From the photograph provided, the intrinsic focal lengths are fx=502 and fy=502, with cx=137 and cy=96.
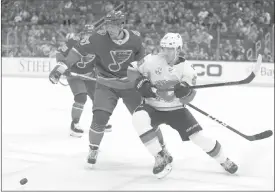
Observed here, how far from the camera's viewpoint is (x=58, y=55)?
5031 millimetres

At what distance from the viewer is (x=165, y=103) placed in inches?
140

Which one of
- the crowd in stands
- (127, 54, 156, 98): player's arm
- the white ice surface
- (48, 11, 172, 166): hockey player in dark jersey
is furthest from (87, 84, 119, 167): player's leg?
the crowd in stands

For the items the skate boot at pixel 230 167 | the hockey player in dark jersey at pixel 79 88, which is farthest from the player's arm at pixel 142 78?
the hockey player in dark jersey at pixel 79 88

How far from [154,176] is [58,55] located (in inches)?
77.3

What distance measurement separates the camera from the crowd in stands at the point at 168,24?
10.6 m

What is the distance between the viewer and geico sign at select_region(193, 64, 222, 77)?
1058 centimetres

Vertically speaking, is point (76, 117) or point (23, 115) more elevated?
point (76, 117)

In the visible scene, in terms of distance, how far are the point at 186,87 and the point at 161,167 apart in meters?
0.59

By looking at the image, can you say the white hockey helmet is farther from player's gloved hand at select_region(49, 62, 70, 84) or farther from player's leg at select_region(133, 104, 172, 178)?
player's gloved hand at select_region(49, 62, 70, 84)

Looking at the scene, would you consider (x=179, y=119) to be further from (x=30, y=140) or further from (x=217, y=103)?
(x=217, y=103)

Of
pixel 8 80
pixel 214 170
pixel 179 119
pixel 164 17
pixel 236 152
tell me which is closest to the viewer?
pixel 179 119

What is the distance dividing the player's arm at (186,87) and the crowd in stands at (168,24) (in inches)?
281

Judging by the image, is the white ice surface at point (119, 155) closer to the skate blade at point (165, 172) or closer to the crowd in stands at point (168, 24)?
the skate blade at point (165, 172)

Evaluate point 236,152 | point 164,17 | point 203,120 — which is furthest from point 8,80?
point 236,152
